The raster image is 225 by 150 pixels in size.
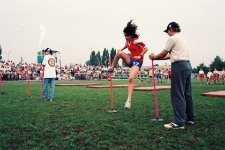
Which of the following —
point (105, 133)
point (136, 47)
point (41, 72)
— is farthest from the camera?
point (41, 72)

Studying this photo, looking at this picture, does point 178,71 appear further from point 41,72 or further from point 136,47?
point 41,72

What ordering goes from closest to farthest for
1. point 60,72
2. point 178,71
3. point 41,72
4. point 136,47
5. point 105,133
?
point 105,133 < point 178,71 < point 136,47 < point 41,72 < point 60,72

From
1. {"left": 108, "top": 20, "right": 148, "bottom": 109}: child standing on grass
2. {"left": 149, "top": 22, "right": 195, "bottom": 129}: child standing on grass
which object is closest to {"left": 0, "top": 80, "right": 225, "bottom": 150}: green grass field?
{"left": 149, "top": 22, "right": 195, "bottom": 129}: child standing on grass

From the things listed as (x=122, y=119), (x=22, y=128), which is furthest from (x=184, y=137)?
(x=22, y=128)

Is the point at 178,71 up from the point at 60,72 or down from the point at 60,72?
down

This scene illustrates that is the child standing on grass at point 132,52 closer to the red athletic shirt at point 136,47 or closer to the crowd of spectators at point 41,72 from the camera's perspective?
the red athletic shirt at point 136,47

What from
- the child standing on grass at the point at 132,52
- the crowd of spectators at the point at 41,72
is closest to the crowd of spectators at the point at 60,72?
the crowd of spectators at the point at 41,72

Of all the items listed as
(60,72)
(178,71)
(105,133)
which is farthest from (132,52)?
(60,72)

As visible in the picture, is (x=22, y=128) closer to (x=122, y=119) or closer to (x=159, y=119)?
(x=122, y=119)

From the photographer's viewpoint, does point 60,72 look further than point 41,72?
Yes

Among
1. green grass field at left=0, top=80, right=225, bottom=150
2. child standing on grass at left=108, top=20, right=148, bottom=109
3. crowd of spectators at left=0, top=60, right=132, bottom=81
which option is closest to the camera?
green grass field at left=0, top=80, right=225, bottom=150

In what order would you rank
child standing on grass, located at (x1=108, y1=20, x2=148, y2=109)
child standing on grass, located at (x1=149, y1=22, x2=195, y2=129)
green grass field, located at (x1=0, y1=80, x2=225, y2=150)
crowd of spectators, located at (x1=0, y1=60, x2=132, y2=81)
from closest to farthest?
green grass field, located at (x1=0, y1=80, x2=225, y2=150), child standing on grass, located at (x1=149, y1=22, x2=195, y2=129), child standing on grass, located at (x1=108, y1=20, x2=148, y2=109), crowd of spectators, located at (x1=0, y1=60, x2=132, y2=81)

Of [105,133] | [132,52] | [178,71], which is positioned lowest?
[105,133]

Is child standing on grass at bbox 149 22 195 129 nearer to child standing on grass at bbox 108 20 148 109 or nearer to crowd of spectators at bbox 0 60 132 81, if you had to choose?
child standing on grass at bbox 108 20 148 109
